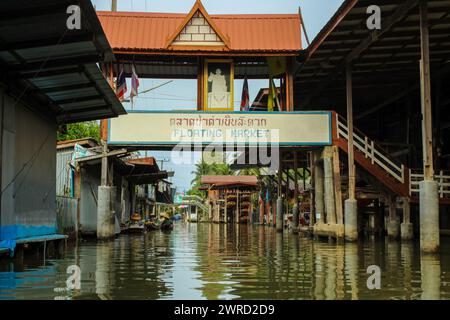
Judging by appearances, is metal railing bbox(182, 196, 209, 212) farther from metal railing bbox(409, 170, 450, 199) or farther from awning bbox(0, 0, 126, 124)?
awning bbox(0, 0, 126, 124)

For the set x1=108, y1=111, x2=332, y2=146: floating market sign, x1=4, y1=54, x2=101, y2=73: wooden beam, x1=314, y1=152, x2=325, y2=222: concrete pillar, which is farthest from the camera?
x1=314, y1=152, x2=325, y2=222: concrete pillar

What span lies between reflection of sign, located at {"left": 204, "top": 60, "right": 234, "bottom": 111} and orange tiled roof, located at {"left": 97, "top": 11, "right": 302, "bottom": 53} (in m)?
1.04

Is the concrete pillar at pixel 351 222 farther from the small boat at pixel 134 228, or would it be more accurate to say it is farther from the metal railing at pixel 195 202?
the metal railing at pixel 195 202

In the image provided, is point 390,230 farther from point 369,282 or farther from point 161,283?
point 161,283

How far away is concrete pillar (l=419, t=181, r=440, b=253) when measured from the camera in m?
16.2

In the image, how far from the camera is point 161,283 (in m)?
9.80

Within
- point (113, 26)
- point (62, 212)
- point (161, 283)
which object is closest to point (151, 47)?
point (113, 26)

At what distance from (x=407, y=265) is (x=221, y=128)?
12174mm

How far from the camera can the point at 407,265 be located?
13.4 m

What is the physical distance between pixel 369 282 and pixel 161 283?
11.6ft

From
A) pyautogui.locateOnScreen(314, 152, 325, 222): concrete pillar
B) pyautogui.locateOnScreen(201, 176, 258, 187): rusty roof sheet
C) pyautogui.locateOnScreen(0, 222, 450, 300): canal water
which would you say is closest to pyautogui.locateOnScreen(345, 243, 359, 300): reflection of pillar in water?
pyautogui.locateOnScreen(0, 222, 450, 300): canal water

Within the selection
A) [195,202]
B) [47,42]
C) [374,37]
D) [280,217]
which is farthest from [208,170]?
[47,42]

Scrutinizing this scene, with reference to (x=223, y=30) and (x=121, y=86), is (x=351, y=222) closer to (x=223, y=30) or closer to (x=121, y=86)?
(x=223, y=30)

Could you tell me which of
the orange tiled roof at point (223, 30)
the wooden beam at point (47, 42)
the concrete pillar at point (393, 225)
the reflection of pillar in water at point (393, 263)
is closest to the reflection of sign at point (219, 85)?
the orange tiled roof at point (223, 30)
